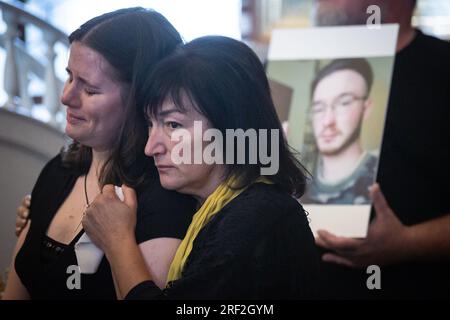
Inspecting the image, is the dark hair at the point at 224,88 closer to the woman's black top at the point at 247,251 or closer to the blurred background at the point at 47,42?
the woman's black top at the point at 247,251

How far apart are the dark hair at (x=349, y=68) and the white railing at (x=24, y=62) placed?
57cm

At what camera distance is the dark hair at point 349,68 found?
4.62 feet

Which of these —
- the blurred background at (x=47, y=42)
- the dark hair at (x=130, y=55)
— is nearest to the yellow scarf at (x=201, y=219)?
the dark hair at (x=130, y=55)

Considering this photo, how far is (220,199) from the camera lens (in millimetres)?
1052

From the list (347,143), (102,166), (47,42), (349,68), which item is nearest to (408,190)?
(347,143)

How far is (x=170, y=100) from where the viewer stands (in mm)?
1067

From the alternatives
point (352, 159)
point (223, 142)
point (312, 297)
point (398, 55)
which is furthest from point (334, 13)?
point (312, 297)

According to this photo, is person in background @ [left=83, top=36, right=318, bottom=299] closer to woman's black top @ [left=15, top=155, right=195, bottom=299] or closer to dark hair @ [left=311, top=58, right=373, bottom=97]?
woman's black top @ [left=15, top=155, right=195, bottom=299]

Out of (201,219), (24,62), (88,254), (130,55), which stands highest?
(130,55)

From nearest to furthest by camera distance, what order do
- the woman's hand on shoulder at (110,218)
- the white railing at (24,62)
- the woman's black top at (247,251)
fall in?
the woman's black top at (247,251), the woman's hand on shoulder at (110,218), the white railing at (24,62)

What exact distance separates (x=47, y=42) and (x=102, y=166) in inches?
19.1

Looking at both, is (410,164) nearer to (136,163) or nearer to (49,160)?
(136,163)

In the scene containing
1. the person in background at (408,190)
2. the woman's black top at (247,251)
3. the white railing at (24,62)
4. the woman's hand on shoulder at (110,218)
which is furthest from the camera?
the white railing at (24,62)

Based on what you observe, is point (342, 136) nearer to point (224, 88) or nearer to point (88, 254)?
point (224, 88)
